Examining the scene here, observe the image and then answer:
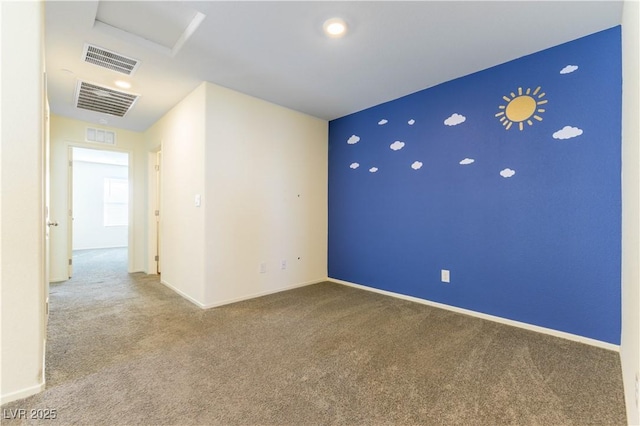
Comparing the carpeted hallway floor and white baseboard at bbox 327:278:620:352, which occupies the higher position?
white baseboard at bbox 327:278:620:352

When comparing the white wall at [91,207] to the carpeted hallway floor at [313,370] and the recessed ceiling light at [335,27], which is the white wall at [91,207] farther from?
the recessed ceiling light at [335,27]

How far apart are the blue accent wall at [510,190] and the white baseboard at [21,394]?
10.5 ft

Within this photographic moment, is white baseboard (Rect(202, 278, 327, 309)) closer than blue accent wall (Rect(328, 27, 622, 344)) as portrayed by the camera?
No

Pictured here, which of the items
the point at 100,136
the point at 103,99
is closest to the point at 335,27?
the point at 103,99

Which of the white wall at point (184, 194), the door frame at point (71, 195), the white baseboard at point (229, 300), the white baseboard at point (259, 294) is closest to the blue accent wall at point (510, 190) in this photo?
the white baseboard at point (259, 294)

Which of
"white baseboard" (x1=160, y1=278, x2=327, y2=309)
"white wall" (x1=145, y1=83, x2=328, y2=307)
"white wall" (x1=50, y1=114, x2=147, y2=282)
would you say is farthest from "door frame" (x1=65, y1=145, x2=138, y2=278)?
"white baseboard" (x1=160, y1=278, x2=327, y2=309)

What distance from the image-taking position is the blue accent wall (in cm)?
218

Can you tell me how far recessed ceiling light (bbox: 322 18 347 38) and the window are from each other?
8813 millimetres

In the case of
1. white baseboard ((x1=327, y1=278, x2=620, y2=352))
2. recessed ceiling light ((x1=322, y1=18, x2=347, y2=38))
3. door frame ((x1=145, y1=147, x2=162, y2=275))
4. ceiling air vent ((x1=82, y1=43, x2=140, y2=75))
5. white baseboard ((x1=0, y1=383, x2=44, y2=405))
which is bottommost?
white baseboard ((x1=327, y1=278, x2=620, y2=352))

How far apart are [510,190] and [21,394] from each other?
382cm

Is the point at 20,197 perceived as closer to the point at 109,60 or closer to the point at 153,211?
the point at 109,60

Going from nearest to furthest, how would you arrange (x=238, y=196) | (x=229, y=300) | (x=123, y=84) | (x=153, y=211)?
(x=123, y=84) < (x=229, y=300) < (x=238, y=196) < (x=153, y=211)

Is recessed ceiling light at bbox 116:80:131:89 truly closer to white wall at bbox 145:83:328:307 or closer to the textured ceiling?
the textured ceiling

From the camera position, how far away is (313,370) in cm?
185
